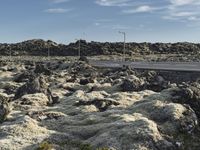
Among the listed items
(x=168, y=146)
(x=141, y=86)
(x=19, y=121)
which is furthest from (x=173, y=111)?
(x=141, y=86)

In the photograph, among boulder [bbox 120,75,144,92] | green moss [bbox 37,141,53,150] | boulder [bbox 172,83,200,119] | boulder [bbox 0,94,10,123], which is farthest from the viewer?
boulder [bbox 120,75,144,92]

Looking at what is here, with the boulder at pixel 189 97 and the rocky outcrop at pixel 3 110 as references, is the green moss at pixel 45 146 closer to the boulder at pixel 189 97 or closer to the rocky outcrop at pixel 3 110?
the rocky outcrop at pixel 3 110

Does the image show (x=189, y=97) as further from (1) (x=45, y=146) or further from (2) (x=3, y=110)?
(1) (x=45, y=146)

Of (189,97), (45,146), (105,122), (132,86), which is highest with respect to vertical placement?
(189,97)

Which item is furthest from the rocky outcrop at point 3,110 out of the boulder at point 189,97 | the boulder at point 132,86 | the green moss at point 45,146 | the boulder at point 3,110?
the boulder at point 132,86

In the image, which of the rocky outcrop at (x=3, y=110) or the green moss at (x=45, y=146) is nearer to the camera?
the green moss at (x=45, y=146)

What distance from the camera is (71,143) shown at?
86.4 feet

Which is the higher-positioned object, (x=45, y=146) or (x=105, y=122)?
(x=105, y=122)

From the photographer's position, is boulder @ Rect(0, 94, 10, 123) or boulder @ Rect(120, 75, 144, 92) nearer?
boulder @ Rect(0, 94, 10, 123)

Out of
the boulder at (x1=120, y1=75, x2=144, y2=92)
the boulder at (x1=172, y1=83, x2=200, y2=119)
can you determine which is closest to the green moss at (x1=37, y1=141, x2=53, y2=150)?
the boulder at (x1=172, y1=83, x2=200, y2=119)

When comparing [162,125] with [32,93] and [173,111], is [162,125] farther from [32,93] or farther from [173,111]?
[32,93]

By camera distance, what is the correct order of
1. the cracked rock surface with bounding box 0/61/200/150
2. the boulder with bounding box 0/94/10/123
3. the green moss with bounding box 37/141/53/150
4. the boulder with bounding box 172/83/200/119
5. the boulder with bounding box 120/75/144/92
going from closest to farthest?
the green moss with bounding box 37/141/53/150 → the cracked rock surface with bounding box 0/61/200/150 → the boulder with bounding box 0/94/10/123 → the boulder with bounding box 172/83/200/119 → the boulder with bounding box 120/75/144/92

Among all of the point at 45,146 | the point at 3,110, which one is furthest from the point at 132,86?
the point at 45,146

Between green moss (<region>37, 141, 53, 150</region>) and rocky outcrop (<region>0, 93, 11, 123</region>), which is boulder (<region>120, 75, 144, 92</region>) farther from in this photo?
green moss (<region>37, 141, 53, 150</region>)
